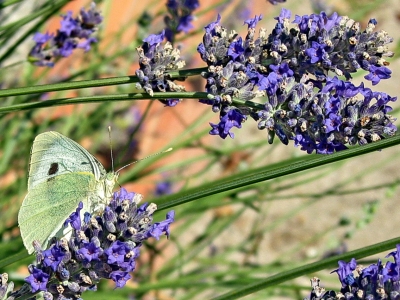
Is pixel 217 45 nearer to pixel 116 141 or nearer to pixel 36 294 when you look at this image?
pixel 36 294

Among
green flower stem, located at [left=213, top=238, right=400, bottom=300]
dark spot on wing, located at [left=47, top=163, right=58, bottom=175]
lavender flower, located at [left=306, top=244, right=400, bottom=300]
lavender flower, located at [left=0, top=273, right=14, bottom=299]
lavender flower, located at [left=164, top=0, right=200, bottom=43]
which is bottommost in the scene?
lavender flower, located at [left=306, top=244, right=400, bottom=300]

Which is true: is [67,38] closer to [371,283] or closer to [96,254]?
[96,254]

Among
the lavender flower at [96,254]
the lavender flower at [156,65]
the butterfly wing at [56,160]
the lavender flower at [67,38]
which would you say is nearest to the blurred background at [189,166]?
the lavender flower at [67,38]

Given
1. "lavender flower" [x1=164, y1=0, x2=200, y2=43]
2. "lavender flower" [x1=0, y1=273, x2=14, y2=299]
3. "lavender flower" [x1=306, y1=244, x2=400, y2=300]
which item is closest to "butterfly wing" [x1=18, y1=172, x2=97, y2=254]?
"lavender flower" [x1=0, y1=273, x2=14, y2=299]

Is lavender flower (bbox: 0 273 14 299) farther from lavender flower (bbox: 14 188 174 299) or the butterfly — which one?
the butterfly

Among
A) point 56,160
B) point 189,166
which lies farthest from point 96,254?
point 189,166

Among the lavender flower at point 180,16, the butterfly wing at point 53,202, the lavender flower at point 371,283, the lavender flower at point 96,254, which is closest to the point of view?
the lavender flower at point 371,283

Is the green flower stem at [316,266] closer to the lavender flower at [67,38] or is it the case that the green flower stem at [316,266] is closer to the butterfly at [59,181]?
the butterfly at [59,181]
